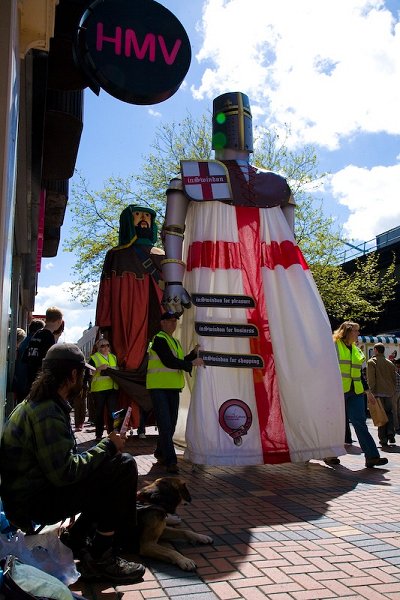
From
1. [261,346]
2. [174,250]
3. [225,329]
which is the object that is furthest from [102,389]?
[261,346]

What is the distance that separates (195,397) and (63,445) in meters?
3.11

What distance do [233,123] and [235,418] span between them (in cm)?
319

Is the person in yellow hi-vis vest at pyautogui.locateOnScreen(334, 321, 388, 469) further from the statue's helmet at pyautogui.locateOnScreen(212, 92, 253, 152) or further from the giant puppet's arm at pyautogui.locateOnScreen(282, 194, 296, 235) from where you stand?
the statue's helmet at pyautogui.locateOnScreen(212, 92, 253, 152)

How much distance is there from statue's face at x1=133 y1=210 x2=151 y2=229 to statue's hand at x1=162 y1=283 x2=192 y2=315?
A: 287 cm

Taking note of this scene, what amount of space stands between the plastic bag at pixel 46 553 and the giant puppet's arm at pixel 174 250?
3.33 metres

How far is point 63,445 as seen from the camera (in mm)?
2789

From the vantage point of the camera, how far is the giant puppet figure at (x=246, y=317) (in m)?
5.79

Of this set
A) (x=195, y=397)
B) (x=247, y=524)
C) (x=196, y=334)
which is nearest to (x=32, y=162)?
(x=196, y=334)

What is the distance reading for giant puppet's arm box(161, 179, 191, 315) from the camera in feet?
20.0

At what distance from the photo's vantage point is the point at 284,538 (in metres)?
3.86

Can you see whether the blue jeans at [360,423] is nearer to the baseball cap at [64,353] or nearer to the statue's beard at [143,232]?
the statue's beard at [143,232]

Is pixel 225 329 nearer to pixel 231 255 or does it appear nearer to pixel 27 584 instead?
pixel 231 255

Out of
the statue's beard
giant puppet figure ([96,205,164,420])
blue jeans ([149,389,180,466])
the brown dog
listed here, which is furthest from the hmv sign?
the statue's beard

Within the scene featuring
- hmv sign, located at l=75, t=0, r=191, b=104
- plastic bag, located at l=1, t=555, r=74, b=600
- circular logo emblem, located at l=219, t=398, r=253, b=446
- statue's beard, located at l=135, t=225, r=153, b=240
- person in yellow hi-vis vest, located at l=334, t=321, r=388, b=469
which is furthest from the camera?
statue's beard, located at l=135, t=225, r=153, b=240
